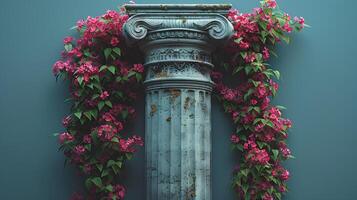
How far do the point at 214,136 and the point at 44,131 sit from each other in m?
1.35

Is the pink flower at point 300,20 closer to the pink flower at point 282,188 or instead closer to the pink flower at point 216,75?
the pink flower at point 216,75

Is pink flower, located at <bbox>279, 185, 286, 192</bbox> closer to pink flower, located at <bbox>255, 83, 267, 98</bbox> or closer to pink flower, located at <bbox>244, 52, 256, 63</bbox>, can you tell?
pink flower, located at <bbox>255, 83, 267, 98</bbox>

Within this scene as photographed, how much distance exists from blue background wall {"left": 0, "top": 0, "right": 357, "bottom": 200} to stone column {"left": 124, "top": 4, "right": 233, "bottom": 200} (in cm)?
32

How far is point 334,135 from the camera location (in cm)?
429

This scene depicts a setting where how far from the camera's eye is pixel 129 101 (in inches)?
167

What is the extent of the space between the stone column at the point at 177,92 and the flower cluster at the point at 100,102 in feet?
0.71

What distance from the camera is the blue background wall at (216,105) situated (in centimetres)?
423

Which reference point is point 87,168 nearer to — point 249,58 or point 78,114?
point 78,114

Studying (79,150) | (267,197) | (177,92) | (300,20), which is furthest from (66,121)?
(300,20)

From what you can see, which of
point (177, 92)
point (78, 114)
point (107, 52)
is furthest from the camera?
point (107, 52)

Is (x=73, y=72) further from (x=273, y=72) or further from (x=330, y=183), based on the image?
(x=330, y=183)

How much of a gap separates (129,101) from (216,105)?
69cm

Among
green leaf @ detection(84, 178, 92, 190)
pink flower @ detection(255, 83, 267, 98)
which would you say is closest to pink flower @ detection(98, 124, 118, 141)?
green leaf @ detection(84, 178, 92, 190)

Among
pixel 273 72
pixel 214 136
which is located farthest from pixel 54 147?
pixel 273 72
